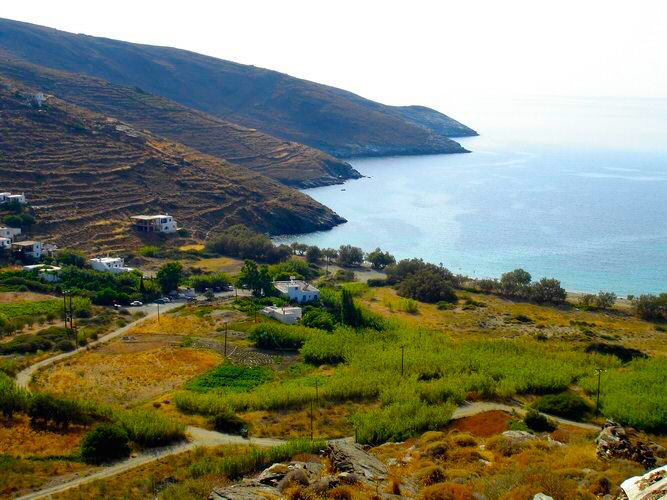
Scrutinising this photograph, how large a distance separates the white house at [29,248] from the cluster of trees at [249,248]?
15.7 m

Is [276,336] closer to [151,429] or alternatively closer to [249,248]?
[151,429]

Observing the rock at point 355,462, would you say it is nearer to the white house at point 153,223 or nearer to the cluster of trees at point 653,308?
the cluster of trees at point 653,308

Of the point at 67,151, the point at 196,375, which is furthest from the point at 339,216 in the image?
the point at 196,375

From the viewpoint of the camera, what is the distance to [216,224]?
7356 cm

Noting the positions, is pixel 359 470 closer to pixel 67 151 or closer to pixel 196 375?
pixel 196 375

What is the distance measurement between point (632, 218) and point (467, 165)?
66.9 metres

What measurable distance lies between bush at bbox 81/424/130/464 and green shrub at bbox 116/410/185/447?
3.19ft

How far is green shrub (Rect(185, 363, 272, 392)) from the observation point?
98.0ft

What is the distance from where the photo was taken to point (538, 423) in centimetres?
2519

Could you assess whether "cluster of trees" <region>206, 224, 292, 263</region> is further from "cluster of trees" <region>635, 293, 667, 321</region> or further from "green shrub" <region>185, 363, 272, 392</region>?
"cluster of trees" <region>635, 293, 667, 321</region>

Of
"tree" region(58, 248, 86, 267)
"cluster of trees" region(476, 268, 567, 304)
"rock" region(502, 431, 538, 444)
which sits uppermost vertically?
"cluster of trees" region(476, 268, 567, 304)

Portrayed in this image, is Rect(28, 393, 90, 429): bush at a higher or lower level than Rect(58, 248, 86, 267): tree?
higher

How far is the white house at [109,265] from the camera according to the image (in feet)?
168

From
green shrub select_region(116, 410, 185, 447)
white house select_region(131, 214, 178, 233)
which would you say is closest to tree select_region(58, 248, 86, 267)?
white house select_region(131, 214, 178, 233)
